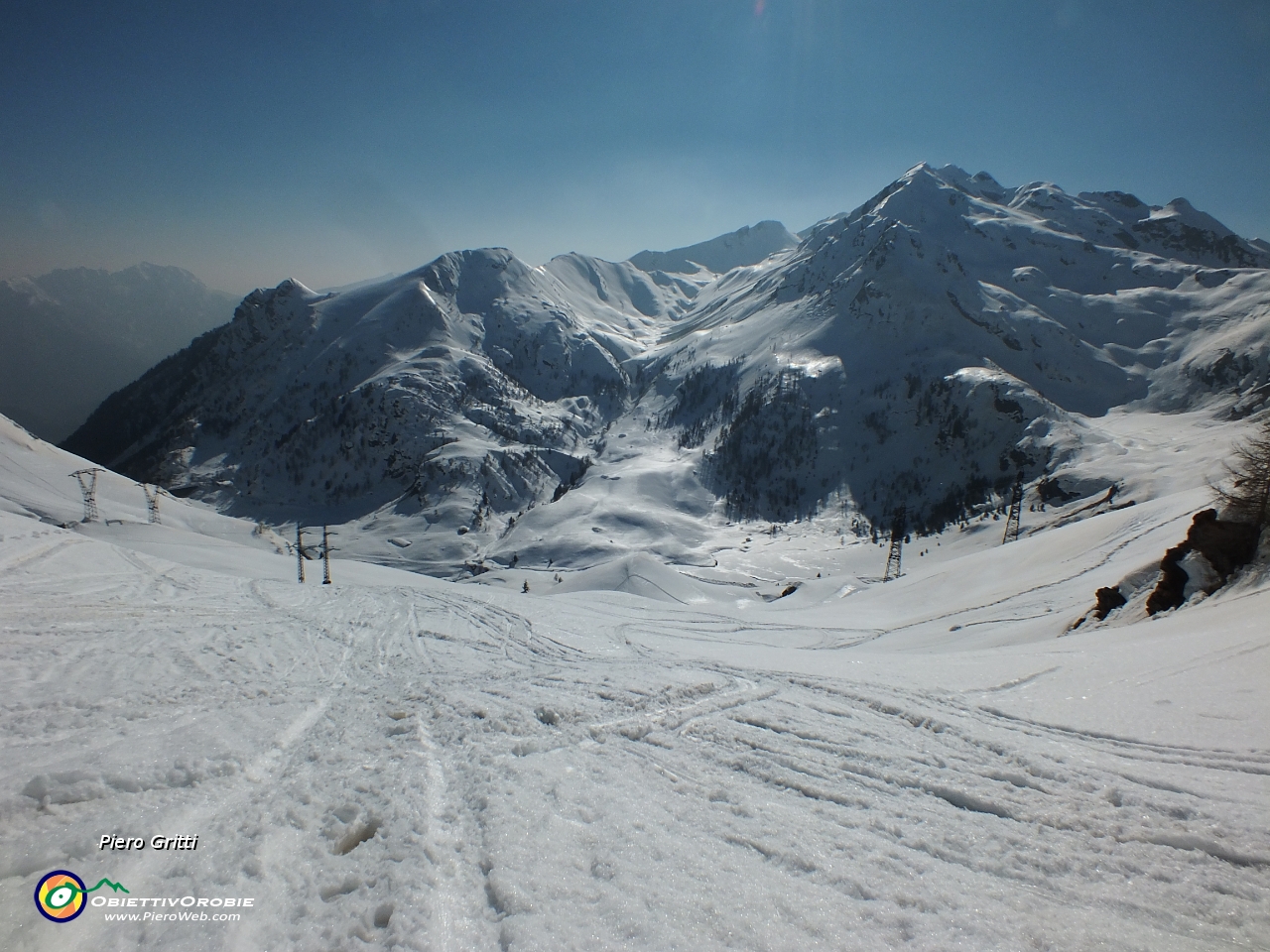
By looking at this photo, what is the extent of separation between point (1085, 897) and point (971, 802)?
1441 millimetres

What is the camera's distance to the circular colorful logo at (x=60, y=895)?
3.91 metres

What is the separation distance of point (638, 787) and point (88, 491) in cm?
7731

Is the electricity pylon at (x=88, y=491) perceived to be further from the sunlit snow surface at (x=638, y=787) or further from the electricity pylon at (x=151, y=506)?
the sunlit snow surface at (x=638, y=787)

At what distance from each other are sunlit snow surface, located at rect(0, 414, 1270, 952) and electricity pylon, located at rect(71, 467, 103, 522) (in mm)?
49018

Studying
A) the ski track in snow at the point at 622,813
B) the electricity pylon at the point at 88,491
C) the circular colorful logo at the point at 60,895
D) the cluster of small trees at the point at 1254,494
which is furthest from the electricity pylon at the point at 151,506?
the cluster of small trees at the point at 1254,494

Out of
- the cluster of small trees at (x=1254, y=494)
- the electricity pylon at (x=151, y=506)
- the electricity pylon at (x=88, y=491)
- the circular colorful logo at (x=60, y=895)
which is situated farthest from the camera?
the electricity pylon at (x=151, y=506)

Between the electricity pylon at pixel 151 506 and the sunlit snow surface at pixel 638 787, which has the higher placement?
the electricity pylon at pixel 151 506

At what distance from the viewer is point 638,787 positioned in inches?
230

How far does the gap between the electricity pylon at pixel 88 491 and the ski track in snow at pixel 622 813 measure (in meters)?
53.2

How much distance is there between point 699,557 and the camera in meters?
108

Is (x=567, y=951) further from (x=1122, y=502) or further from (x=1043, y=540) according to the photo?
(x=1122, y=502)

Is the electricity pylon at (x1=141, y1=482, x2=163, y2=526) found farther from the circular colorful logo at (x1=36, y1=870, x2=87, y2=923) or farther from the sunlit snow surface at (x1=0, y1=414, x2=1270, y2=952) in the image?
the circular colorful logo at (x1=36, y1=870, x2=87, y2=923)

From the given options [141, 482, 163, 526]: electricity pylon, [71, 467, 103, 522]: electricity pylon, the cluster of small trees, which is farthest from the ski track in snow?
[141, 482, 163, 526]: electricity pylon

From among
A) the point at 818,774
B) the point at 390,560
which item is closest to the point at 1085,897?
the point at 818,774
